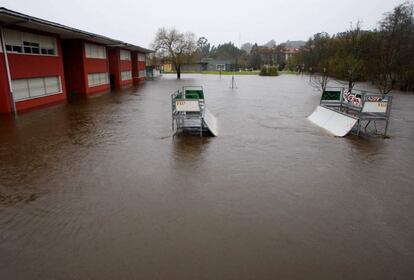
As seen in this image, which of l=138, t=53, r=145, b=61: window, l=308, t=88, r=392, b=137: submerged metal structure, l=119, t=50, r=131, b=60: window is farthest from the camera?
l=138, t=53, r=145, b=61: window

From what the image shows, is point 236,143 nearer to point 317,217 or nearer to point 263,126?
point 263,126

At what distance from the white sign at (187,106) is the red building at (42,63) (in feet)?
29.3

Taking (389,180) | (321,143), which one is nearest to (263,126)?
(321,143)

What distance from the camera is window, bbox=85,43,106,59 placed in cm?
2519

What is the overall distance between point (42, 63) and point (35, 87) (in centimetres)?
163

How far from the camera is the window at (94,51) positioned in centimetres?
2519

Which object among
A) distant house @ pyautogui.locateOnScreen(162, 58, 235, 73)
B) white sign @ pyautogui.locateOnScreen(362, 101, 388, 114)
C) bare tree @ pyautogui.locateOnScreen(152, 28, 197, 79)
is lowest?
white sign @ pyautogui.locateOnScreen(362, 101, 388, 114)

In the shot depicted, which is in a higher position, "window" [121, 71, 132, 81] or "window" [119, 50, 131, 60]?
"window" [119, 50, 131, 60]

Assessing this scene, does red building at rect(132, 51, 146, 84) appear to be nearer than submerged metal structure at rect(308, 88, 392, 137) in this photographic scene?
No

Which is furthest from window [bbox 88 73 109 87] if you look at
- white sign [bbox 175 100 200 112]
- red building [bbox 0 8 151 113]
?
white sign [bbox 175 100 200 112]

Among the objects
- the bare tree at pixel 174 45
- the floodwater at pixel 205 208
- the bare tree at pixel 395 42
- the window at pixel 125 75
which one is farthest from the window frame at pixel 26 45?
the bare tree at pixel 174 45

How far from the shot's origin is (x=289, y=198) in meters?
5.80

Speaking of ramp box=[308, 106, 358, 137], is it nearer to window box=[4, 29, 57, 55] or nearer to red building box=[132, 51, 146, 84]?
window box=[4, 29, 57, 55]

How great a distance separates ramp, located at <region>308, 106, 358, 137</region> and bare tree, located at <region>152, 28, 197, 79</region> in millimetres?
42318
